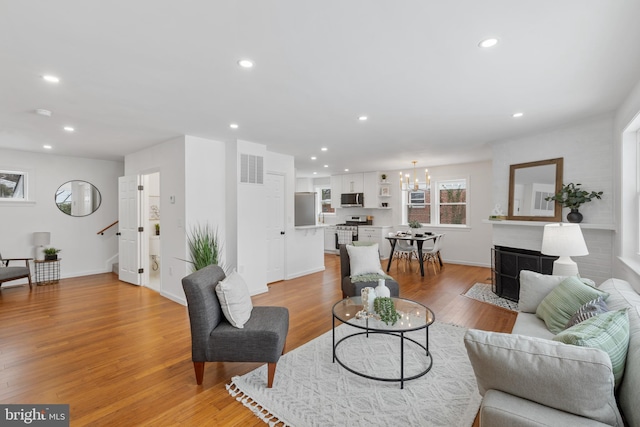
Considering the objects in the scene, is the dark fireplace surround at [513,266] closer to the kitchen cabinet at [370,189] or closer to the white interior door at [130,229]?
the kitchen cabinet at [370,189]

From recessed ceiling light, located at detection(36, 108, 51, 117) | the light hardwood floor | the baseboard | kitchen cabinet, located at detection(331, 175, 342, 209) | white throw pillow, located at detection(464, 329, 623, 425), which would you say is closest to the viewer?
white throw pillow, located at detection(464, 329, 623, 425)

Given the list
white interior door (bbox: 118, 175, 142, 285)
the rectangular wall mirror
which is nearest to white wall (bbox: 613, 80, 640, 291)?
the rectangular wall mirror

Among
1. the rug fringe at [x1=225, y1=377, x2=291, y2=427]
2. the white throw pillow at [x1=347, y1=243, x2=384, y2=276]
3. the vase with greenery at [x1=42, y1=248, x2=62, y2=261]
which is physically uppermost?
the white throw pillow at [x1=347, y1=243, x2=384, y2=276]

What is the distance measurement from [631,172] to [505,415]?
3.44 m

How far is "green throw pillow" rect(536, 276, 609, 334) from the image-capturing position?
212cm

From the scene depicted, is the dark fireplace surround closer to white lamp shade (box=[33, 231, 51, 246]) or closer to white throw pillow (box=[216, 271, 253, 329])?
white throw pillow (box=[216, 271, 253, 329])

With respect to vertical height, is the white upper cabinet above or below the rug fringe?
above

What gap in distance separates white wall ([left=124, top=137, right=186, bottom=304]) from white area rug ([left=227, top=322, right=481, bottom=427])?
256cm

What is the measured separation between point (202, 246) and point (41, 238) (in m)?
3.87

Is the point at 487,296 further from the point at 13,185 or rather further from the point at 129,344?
the point at 13,185

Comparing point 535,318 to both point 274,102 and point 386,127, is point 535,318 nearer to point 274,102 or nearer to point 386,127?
point 386,127

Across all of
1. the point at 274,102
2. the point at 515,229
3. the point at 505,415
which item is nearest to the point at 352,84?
the point at 274,102

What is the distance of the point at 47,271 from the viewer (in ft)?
18.5

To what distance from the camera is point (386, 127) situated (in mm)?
3994
